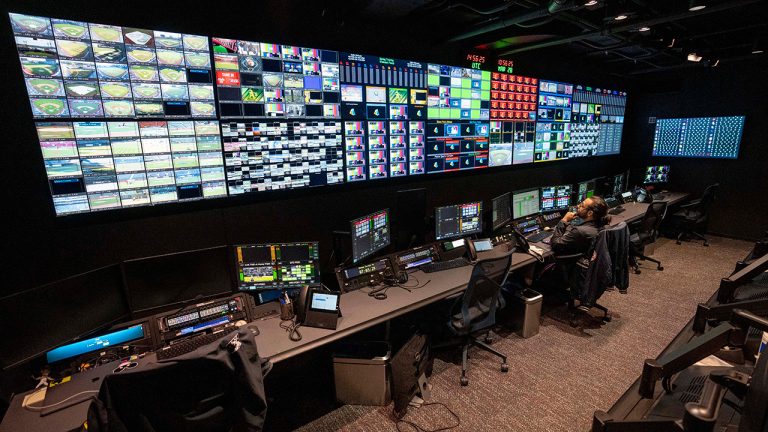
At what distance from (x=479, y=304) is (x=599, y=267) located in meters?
1.37

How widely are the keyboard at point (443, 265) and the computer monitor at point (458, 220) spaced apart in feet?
0.91

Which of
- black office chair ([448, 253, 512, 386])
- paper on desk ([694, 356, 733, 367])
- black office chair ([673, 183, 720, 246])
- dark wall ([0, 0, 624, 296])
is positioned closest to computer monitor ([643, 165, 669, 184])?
black office chair ([673, 183, 720, 246])

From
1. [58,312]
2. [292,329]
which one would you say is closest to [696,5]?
[292,329]

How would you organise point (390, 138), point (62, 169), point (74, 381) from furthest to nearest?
point (390, 138) → point (62, 169) → point (74, 381)

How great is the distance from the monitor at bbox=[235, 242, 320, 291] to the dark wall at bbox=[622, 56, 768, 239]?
665cm

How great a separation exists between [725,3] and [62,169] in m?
5.07

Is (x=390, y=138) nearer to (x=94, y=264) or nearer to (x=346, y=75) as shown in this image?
(x=346, y=75)

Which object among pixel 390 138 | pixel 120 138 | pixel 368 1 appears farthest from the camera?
pixel 390 138

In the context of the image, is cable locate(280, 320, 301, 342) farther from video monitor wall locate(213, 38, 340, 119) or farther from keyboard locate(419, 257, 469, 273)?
video monitor wall locate(213, 38, 340, 119)

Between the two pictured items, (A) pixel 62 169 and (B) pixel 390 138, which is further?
(B) pixel 390 138

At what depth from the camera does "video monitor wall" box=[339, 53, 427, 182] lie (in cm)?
340

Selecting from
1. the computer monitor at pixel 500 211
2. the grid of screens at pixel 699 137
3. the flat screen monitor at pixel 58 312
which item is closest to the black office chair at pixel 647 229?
the computer monitor at pixel 500 211

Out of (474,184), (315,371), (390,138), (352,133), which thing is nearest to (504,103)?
(474,184)

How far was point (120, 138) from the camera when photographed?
240 centimetres
